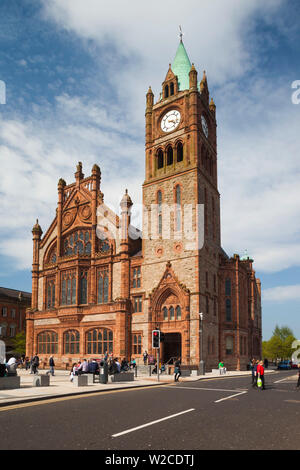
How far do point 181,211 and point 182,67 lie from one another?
20058 mm

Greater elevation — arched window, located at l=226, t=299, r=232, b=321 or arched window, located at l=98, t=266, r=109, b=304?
arched window, located at l=98, t=266, r=109, b=304

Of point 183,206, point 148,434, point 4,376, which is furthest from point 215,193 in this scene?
point 148,434

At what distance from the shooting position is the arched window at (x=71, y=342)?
49625 mm

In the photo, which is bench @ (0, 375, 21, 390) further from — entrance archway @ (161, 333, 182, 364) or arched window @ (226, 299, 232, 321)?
arched window @ (226, 299, 232, 321)

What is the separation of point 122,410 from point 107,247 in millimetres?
37345


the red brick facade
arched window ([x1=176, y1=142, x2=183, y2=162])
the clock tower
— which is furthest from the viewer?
arched window ([x1=176, y1=142, x2=183, y2=162])

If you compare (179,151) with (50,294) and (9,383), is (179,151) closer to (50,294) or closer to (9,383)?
(50,294)

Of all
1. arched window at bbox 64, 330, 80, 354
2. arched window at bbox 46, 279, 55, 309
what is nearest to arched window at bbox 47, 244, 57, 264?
arched window at bbox 46, 279, 55, 309

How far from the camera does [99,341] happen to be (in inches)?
→ 1861

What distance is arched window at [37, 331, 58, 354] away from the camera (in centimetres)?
5218

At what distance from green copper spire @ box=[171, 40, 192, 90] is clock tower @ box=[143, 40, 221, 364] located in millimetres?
127

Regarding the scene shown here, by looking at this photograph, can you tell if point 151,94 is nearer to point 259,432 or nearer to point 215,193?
point 215,193

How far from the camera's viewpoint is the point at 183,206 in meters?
46.0

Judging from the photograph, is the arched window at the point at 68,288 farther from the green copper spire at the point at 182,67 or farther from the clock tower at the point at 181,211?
the green copper spire at the point at 182,67
